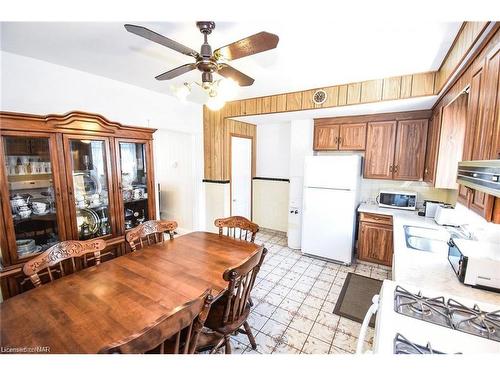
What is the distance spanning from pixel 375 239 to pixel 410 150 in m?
1.30

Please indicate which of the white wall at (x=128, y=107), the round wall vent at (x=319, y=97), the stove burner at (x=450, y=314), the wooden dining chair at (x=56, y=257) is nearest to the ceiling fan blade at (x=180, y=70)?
the white wall at (x=128, y=107)

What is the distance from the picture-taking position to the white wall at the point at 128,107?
1.91 m

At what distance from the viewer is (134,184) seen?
273 cm

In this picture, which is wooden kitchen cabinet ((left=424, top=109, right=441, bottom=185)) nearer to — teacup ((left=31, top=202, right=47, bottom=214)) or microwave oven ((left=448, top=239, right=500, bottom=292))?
microwave oven ((left=448, top=239, right=500, bottom=292))

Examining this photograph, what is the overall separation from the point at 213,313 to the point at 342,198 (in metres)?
2.25

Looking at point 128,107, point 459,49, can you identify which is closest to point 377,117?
point 459,49

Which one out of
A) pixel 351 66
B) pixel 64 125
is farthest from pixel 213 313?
pixel 351 66

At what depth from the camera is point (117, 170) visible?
2303 mm

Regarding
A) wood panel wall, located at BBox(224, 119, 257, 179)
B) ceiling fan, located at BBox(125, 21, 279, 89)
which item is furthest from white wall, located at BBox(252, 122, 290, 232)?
ceiling fan, located at BBox(125, 21, 279, 89)

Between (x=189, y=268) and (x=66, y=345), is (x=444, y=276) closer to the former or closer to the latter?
(x=189, y=268)

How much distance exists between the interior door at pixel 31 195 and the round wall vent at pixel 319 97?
9.02 feet

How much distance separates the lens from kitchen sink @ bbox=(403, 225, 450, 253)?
1852 millimetres

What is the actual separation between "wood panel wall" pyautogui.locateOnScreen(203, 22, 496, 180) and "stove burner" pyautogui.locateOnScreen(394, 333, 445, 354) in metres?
1.49

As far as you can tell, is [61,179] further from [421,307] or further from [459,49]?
[459,49]
